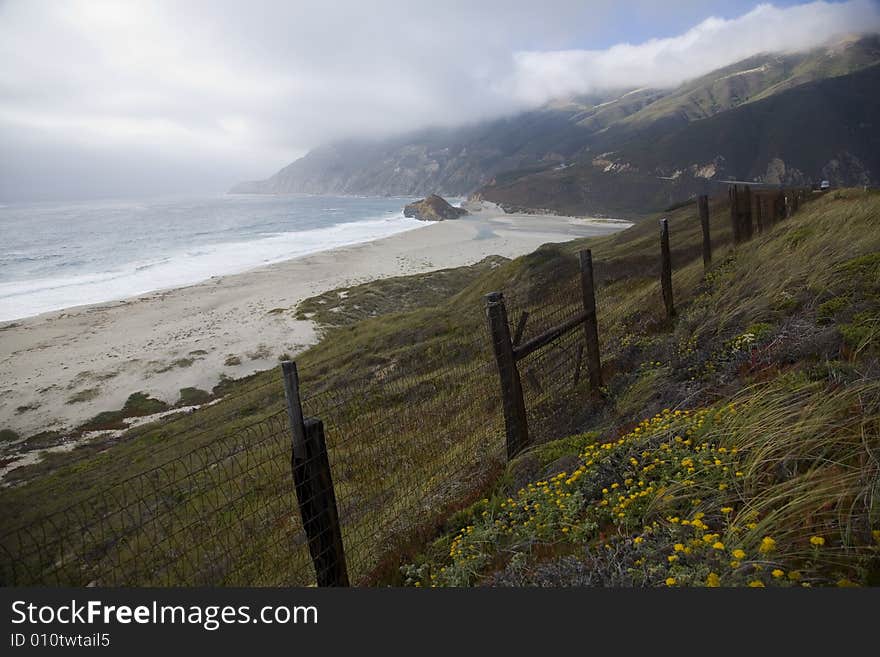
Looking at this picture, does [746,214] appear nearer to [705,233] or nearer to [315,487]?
[705,233]

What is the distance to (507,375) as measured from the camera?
217 inches

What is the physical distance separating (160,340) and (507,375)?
82.1 ft

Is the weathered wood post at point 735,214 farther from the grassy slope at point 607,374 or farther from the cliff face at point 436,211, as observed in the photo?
the cliff face at point 436,211

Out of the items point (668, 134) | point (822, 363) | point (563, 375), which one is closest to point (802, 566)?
point (822, 363)

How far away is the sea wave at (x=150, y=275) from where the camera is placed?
37.1 metres

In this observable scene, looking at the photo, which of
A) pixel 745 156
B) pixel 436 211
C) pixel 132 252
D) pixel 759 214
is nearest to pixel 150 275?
pixel 132 252

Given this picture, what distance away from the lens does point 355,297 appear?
3081cm

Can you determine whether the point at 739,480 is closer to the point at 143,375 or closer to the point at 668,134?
the point at 143,375

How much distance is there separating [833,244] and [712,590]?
6794 millimetres

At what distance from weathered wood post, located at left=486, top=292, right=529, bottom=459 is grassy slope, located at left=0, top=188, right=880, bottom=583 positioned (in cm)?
58

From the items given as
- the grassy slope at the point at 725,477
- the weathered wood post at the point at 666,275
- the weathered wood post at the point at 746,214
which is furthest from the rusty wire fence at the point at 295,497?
the weathered wood post at the point at 746,214

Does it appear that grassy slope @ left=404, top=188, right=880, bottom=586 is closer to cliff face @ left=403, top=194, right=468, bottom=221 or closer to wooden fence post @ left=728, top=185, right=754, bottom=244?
wooden fence post @ left=728, top=185, right=754, bottom=244

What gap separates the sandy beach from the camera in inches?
770

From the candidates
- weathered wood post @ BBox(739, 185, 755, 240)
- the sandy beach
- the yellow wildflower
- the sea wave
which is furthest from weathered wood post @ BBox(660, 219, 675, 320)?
the sea wave
